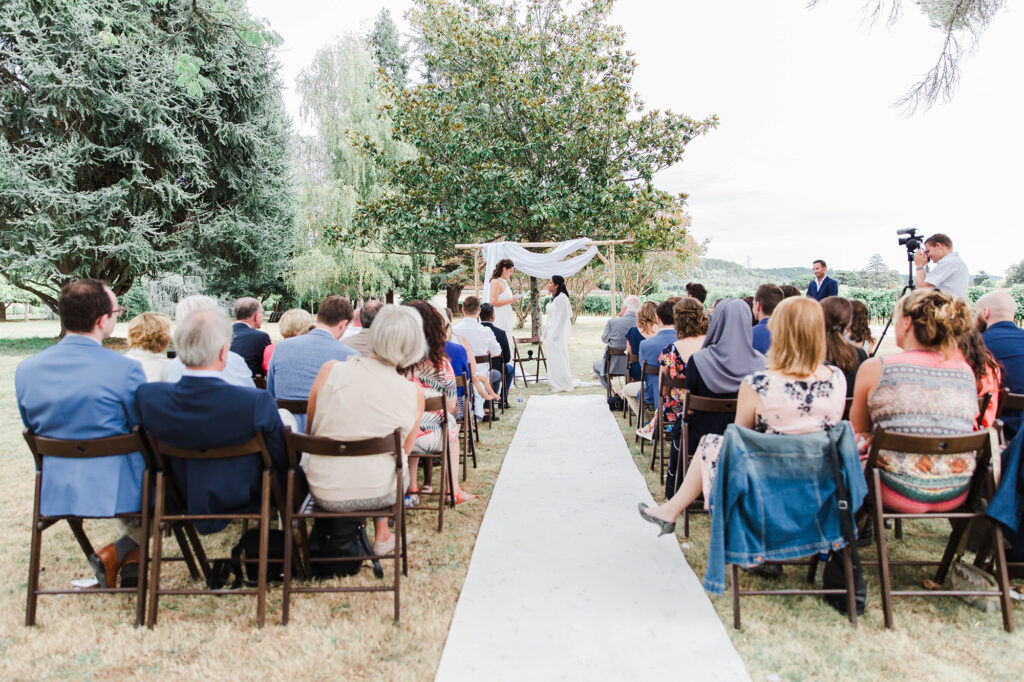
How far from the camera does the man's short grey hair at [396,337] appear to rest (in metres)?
3.10

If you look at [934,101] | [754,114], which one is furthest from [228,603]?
[754,114]

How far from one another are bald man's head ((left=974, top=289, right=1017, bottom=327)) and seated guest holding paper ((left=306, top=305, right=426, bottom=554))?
11.4ft

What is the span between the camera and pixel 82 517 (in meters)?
2.83

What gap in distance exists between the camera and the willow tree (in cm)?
1634

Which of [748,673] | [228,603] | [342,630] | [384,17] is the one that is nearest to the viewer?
[748,673]

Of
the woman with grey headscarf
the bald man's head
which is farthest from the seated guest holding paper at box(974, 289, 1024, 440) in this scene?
the woman with grey headscarf

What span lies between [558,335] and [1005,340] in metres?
5.73

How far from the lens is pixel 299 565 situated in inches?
124

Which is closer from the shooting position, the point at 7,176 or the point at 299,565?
the point at 299,565

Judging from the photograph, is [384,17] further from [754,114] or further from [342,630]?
[342,630]

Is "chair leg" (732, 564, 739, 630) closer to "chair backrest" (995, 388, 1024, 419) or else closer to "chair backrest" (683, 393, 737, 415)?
"chair backrest" (683, 393, 737, 415)

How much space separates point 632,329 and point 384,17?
1318 inches

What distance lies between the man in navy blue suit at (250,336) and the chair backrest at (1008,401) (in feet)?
15.8

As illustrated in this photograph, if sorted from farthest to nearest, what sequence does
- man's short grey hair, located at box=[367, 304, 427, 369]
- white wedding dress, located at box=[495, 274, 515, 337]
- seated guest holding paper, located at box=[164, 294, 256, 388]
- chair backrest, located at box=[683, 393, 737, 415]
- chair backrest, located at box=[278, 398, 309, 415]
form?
1. white wedding dress, located at box=[495, 274, 515, 337]
2. chair backrest, located at box=[278, 398, 309, 415]
3. chair backrest, located at box=[683, 393, 737, 415]
4. seated guest holding paper, located at box=[164, 294, 256, 388]
5. man's short grey hair, located at box=[367, 304, 427, 369]
